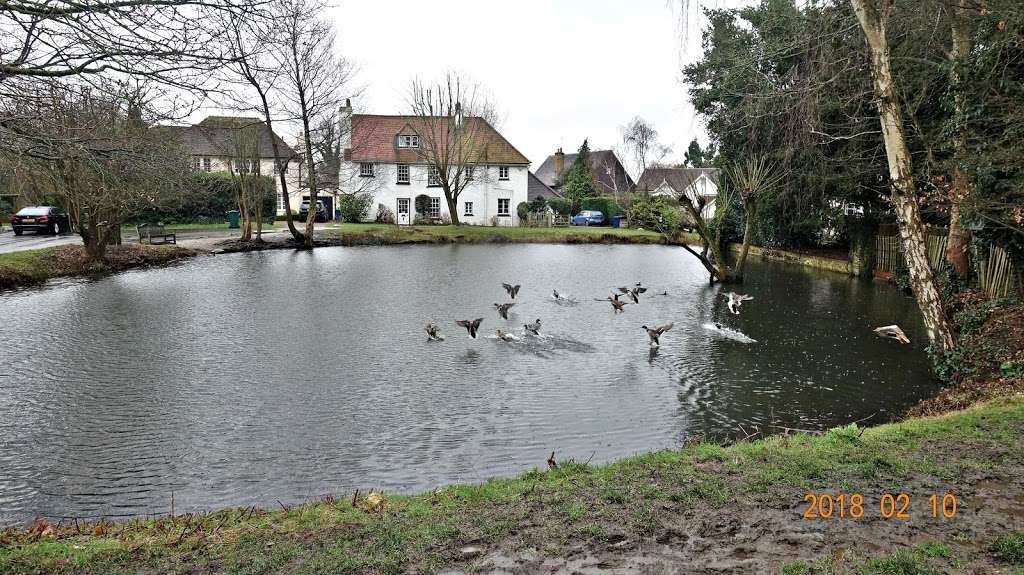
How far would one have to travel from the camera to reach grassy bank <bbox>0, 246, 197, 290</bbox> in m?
22.5

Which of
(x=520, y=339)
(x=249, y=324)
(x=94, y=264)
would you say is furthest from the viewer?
(x=94, y=264)

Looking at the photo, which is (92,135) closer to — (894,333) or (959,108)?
(894,333)

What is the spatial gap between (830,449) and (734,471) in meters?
1.29

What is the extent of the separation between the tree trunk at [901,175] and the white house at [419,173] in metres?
41.9

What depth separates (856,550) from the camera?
4387 mm

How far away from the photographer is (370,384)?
37.0ft

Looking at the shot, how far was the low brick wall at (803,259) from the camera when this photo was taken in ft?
92.5

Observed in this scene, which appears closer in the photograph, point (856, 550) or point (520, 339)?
point (856, 550)

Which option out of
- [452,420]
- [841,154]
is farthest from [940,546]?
[841,154]

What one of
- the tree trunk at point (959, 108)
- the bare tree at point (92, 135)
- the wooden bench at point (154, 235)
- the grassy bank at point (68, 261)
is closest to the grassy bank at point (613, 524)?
the bare tree at point (92, 135)

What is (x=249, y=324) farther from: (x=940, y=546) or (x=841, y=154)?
(x=841, y=154)

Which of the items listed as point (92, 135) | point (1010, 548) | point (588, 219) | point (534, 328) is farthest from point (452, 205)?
point (1010, 548)

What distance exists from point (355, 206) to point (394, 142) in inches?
275

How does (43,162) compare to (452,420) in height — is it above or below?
above
